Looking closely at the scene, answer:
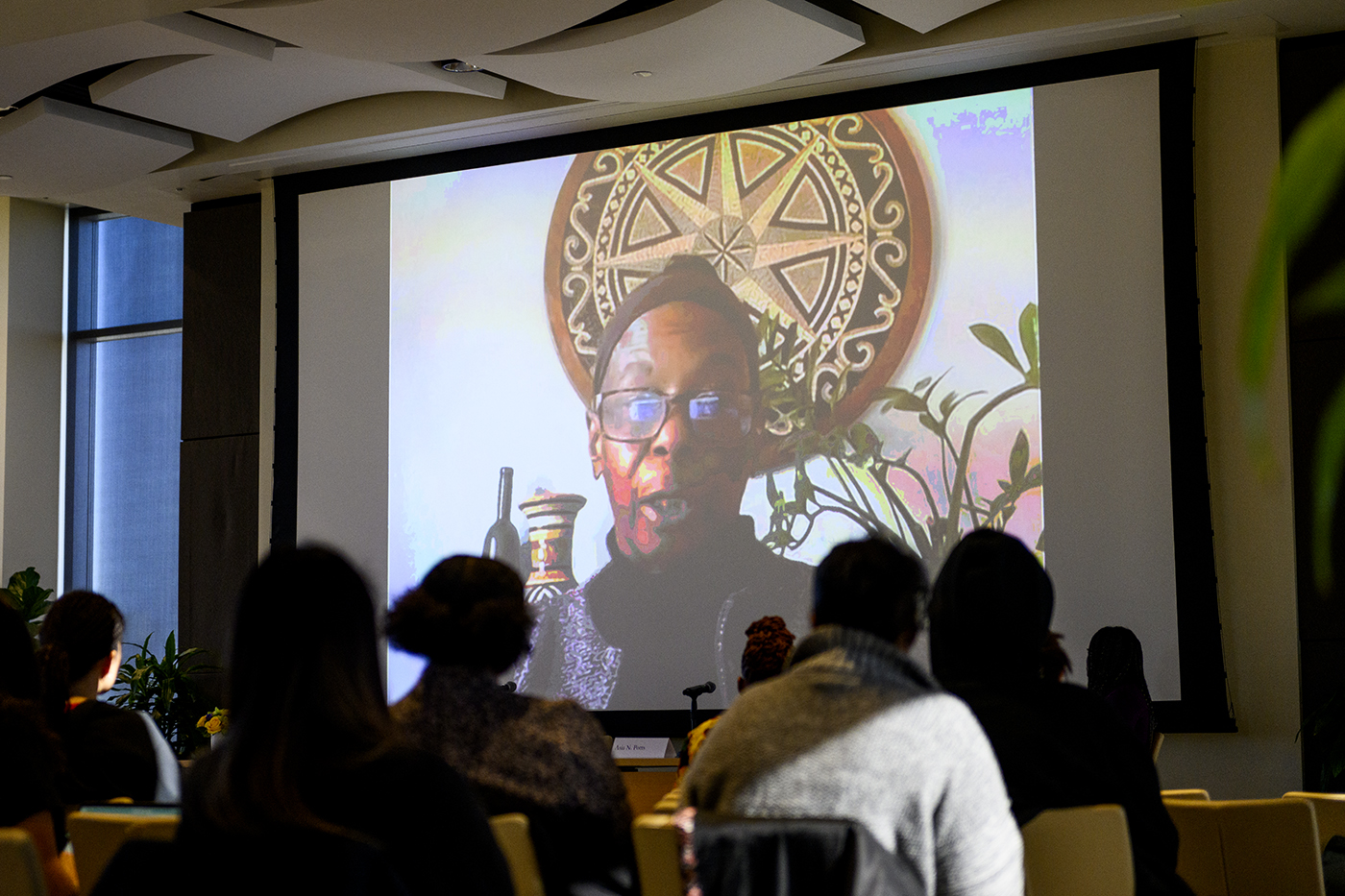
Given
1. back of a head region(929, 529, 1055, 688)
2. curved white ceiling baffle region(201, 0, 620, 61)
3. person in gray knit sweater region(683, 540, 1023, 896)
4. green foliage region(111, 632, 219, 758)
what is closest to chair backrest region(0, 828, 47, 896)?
person in gray knit sweater region(683, 540, 1023, 896)

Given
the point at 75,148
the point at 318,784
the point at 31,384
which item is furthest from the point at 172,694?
the point at 318,784

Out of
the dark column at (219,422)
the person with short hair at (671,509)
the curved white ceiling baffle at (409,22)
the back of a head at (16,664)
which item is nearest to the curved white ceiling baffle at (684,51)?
the curved white ceiling baffle at (409,22)

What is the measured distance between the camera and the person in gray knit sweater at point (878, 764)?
1.63 m

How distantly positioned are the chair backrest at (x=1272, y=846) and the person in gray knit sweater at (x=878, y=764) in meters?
0.87

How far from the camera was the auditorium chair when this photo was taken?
229 cm

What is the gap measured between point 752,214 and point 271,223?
286cm

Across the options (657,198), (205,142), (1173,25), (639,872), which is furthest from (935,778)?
(205,142)

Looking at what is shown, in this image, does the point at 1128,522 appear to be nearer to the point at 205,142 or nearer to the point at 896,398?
the point at 896,398

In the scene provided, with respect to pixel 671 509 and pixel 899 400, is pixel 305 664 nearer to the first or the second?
pixel 899 400

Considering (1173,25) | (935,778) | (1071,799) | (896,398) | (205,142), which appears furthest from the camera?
(205,142)

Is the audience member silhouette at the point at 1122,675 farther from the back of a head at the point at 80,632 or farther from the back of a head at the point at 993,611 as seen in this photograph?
the back of a head at the point at 80,632

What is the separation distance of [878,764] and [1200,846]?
1.13 meters

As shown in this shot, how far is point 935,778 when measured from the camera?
1.62 meters

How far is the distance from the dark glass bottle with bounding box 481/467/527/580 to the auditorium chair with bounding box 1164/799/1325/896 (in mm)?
4143
